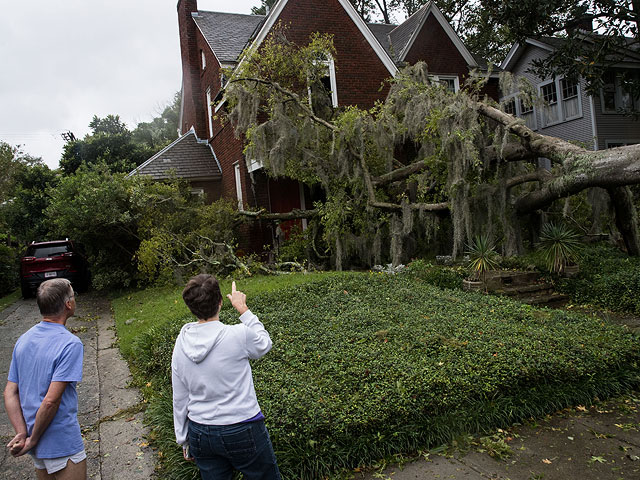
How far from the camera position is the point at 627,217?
10180 millimetres

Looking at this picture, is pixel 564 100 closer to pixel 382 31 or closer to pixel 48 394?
pixel 382 31

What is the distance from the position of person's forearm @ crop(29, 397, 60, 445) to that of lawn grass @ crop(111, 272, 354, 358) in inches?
192

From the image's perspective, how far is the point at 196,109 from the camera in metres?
18.9

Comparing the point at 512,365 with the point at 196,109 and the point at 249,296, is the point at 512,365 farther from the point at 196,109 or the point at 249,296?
the point at 196,109

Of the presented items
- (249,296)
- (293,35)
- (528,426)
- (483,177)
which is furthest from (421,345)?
(293,35)

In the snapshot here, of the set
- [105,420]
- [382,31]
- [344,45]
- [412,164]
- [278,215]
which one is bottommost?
[105,420]

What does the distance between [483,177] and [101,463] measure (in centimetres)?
948

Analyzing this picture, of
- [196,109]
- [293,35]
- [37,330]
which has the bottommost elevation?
[37,330]

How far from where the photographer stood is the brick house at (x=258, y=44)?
1539cm

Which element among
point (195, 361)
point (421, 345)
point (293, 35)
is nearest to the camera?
point (195, 361)

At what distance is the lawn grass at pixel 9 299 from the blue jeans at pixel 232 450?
1312 centimetres

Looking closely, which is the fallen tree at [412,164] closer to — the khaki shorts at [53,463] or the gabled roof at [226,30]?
the gabled roof at [226,30]

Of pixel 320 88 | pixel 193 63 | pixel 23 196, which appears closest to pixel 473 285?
pixel 320 88

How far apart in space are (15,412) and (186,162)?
15.4 meters
